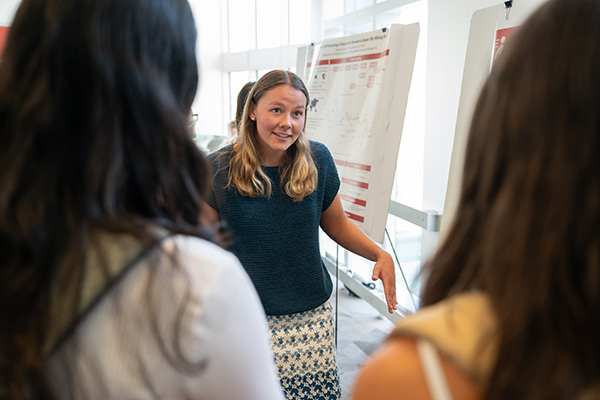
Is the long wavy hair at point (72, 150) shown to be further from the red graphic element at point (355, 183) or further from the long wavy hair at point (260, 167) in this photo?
the red graphic element at point (355, 183)

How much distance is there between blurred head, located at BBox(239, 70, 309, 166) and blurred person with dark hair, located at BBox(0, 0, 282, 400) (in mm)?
1209

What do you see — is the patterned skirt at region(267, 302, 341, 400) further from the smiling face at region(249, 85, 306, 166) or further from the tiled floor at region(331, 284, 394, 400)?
the tiled floor at region(331, 284, 394, 400)

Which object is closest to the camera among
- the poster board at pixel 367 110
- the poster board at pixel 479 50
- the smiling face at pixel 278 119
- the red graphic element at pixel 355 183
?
the poster board at pixel 479 50

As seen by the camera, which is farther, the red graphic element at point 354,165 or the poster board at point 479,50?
the red graphic element at point 354,165

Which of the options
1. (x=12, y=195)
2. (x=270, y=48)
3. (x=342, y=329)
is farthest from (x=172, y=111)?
(x=270, y=48)

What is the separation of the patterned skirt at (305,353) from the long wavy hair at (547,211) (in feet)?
4.10

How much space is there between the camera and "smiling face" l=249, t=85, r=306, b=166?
182 cm

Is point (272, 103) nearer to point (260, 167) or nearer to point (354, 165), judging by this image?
point (260, 167)

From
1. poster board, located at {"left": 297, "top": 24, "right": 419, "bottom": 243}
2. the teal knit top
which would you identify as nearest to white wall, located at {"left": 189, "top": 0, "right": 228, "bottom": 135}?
poster board, located at {"left": 297, "top": 24, "right": 419, "bottom": 243}

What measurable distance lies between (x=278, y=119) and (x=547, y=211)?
4.54ft

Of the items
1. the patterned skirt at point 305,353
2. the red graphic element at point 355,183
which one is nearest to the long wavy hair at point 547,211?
the patterned skirt at point 305,353

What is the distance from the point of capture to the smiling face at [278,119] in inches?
71.8

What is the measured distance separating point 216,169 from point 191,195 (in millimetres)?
1098

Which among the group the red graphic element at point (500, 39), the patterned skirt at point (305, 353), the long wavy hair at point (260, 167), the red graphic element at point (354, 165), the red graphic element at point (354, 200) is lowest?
the patterned skirt at point (305, 353)
